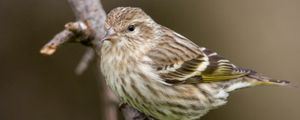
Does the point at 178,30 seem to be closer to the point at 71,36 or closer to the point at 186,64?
the point at 186,64

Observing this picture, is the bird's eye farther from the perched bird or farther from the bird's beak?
the bird's beak

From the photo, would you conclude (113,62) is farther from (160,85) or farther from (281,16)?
(281,16)

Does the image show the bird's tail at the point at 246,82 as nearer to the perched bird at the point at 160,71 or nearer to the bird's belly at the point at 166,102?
the perched bird at the point at 160,71

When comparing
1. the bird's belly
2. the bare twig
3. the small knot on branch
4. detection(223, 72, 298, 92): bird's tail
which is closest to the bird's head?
the small knot on branch

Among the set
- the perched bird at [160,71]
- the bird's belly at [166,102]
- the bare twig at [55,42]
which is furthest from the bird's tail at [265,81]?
the bare twig at [55,42]

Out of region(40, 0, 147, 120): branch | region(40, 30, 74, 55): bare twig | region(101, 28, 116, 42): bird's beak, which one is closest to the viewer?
region(40, 30, 74, 55): bare twig

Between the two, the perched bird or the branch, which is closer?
the branch

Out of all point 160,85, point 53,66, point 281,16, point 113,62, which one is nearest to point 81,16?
point 113,62

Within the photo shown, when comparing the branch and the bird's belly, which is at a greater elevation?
the branch
